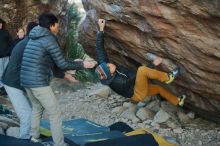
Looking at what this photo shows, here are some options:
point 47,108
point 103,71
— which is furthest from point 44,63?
point 103,71

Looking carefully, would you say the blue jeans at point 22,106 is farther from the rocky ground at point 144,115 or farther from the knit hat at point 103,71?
the knit hat at point 103,71

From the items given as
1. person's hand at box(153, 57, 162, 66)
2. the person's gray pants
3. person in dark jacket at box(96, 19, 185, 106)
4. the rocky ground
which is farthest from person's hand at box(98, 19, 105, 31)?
the rocky ground

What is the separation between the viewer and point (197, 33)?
233 inches

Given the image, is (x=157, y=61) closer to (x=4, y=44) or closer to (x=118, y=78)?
(x=118, y=78)

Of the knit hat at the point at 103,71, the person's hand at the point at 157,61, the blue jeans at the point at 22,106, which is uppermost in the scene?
the person's hand at the point at 157,61

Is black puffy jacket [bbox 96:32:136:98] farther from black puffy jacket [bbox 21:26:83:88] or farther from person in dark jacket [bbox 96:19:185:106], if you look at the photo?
black puffy jacket [bbox 21:26:83:88]

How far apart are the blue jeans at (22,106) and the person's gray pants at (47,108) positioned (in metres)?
0.22

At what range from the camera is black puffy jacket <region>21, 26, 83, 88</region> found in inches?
233

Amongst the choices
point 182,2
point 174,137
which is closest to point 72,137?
point 174,137

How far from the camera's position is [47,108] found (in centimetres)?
617

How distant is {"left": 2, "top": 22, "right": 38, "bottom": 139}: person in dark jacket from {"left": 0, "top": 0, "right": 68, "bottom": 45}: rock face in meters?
5.12

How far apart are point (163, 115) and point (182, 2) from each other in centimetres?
363

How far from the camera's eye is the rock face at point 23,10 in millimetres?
11539

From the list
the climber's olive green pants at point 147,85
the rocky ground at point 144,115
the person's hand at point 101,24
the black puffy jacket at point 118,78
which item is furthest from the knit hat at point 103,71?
the rocky ground at point 144,115
